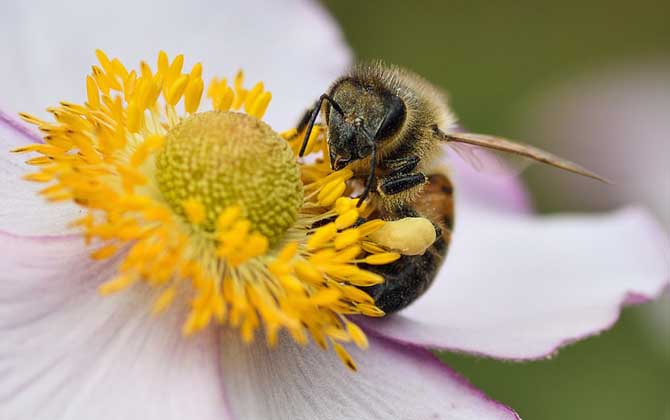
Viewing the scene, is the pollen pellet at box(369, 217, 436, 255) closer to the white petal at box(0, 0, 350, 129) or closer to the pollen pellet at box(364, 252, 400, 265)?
the pollen pellet at box(364, 252, 400, 265)

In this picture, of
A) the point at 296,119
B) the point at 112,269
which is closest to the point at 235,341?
the point at 112,269

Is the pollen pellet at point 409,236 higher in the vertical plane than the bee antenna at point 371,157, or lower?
lower

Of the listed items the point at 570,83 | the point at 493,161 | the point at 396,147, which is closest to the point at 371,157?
the point at 396,147

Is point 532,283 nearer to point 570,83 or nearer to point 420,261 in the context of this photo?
point 420,261

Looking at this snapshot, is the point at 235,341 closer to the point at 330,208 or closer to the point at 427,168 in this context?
the point at 330,208

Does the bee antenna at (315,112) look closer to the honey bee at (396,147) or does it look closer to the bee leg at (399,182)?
the honey bee at (396,147)

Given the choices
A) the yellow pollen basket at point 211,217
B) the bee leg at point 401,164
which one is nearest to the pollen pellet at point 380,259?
the yellow pollen basket at point 211,217
